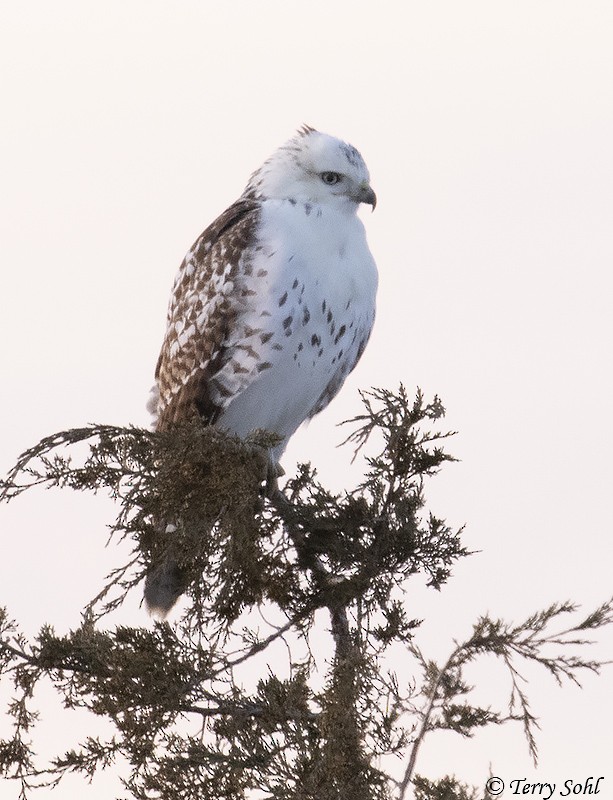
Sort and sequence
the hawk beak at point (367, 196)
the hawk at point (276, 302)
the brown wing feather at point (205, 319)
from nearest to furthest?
the hawk at point (276, 302) < the brown wing feather at point (205, 319) < the hawk beak at point (367, 196)

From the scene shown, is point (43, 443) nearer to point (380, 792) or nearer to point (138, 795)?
point (138, 795)

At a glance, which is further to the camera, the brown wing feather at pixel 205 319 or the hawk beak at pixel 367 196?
the hawk beak at pixel 367 196

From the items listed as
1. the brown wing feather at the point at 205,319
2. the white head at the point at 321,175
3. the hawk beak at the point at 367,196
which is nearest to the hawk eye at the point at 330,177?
the white head at the point at 321,175

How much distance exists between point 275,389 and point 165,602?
1173 mm

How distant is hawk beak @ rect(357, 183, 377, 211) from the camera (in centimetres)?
666

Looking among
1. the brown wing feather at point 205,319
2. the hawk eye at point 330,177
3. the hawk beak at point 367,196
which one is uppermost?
the hawk eye at point 330,177

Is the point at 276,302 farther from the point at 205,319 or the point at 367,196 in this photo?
the point at 367,196

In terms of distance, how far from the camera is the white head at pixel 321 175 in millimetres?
6672

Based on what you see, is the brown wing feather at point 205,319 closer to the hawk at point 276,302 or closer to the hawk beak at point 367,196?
the hawk at point 276,302

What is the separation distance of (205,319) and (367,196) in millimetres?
1007

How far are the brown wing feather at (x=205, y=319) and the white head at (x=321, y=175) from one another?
0.20 metres

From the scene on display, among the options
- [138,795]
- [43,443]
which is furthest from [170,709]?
[43,443]

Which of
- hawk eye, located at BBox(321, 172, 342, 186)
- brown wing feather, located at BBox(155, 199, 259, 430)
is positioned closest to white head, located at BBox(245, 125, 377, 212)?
hawk eye, located at BBox(321, 172, 342, 186)

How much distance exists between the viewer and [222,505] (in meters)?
5.14
